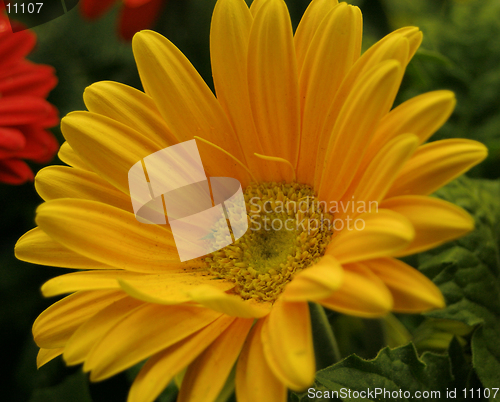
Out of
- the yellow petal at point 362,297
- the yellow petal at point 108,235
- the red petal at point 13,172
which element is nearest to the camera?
the yellow petal at point 362,297

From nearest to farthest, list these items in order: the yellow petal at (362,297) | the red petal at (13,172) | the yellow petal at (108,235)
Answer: the yellow petal at (362,297)
the yellow petal at (108,235)
the red petal at (13,172)

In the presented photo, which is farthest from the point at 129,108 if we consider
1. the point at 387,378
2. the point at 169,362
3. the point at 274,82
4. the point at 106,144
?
the point at 387,378

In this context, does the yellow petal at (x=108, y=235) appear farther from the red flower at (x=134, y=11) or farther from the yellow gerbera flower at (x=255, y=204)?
the red flower at (x=134, y=11)

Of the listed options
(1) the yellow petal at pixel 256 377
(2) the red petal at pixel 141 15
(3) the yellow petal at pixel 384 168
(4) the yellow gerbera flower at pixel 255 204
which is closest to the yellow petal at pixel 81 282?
(4) the yellow gerbera flower at pixel 255 204

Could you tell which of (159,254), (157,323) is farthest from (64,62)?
Result: (157,323)

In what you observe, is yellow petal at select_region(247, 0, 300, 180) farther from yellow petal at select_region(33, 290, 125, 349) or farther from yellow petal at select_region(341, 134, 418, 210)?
yellow petal at select_region(33, 290, 125, 349)

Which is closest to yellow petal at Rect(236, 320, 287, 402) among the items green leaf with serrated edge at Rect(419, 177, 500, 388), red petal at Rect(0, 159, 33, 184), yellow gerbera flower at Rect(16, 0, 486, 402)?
yellow gerbera flower at Rect(16, 0, 486, 402)

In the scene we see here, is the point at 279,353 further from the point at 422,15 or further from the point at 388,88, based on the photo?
the point at 422,15
